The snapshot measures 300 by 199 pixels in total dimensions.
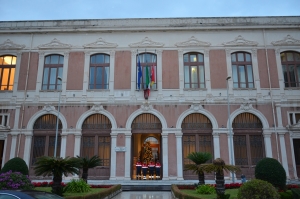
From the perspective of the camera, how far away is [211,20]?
945 inches

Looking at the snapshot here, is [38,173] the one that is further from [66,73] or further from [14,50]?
[14,50]

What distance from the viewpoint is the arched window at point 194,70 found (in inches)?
910

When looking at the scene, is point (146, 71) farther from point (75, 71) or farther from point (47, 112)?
point (47, 112)

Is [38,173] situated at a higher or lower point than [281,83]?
lower

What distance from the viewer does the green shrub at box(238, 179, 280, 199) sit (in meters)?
9.51

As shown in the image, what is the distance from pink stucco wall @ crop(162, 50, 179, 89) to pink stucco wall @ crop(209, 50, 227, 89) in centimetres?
293

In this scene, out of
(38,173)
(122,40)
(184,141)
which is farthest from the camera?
(122,40)

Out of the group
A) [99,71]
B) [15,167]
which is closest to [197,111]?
[99,71]

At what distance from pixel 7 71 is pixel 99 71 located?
8082 mm

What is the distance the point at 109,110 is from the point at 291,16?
17.8 m

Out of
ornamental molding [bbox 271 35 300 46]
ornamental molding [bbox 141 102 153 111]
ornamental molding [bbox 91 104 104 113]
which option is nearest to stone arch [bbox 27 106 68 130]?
ornamental molding [bbox 91 104 104 113]

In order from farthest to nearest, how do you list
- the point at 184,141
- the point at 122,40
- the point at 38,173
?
the point at 122,40 < the point at 184,141 < the point at 38,173

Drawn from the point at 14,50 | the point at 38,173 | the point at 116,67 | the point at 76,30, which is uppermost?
the point at 76,30

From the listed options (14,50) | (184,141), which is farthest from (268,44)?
(14,50)
